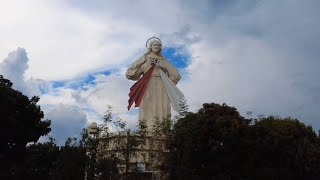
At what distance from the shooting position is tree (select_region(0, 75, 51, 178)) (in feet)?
98.3

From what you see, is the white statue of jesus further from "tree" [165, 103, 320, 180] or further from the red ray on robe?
"tree" [165, 103, 320, 180]

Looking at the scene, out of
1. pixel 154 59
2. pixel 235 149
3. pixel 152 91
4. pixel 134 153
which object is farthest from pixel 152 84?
pixel 134 153

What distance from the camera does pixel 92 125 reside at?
24125mm

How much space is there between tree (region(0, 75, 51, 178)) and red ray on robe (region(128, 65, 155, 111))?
5779 mm

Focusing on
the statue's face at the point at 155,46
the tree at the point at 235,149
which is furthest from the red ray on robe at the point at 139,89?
the tree at the point at 235,149

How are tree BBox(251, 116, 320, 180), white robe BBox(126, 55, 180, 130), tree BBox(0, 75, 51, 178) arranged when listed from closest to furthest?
tree BBox(0, 75, 51, 178), tree BBox(251, 116, 320, 180), white robe BBox(126, 55, 180, 130)

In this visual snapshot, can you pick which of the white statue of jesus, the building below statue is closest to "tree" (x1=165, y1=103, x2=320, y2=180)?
the building below statue

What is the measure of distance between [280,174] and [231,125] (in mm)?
4595

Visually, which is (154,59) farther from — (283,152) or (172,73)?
(283,152)

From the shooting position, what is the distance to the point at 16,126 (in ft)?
99.3

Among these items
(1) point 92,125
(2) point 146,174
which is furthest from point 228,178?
(1) point 92,125

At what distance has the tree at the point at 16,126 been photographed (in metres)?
30.0

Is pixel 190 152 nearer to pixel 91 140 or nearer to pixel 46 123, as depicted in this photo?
pixel 91 140

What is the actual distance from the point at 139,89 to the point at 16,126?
8840mm
